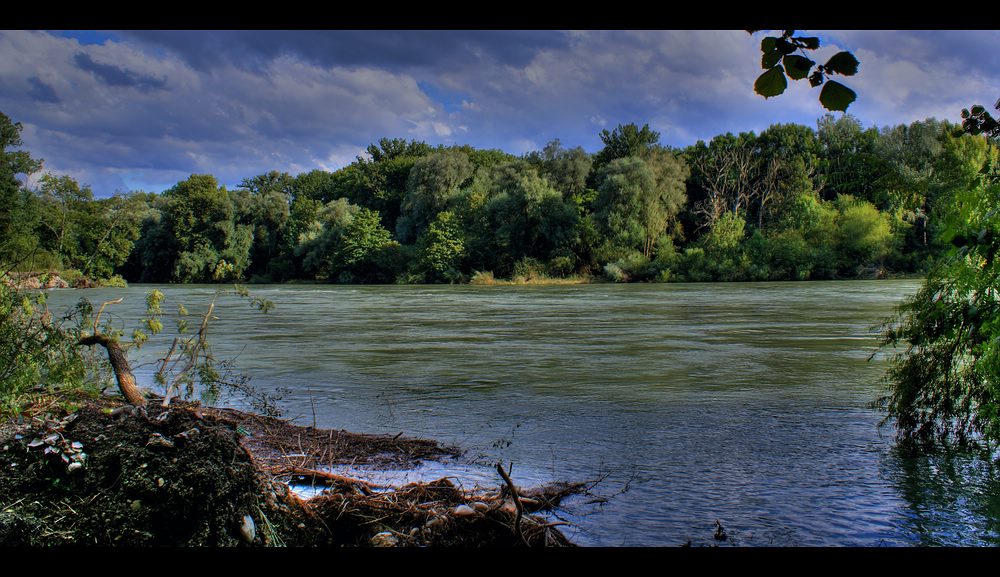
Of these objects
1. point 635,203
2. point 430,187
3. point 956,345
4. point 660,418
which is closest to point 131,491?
point 660,418

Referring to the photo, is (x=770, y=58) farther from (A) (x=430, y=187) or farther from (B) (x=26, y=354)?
(A) (x=430, y=187)

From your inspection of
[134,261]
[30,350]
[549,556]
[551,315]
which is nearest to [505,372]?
[30,350]

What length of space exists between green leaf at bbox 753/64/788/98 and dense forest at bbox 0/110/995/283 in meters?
47.6

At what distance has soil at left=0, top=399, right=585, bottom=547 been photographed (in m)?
3.52

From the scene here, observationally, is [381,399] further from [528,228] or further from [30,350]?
[528,228]

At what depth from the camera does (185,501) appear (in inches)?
142

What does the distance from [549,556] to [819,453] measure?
4.69 metres

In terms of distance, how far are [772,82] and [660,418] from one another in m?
5.78

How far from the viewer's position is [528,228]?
55.2m

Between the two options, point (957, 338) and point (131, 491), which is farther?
point (957, 338)

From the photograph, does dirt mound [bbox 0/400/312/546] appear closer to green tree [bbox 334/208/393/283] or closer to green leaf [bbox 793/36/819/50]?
green leaf [bbox 793/36/819/50]

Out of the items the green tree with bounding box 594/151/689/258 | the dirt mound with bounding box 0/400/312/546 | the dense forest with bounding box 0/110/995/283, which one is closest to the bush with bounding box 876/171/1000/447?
the dirt mound with bounding box 0/400/312/546

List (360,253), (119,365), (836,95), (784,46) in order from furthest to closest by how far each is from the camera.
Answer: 1. (360,253)
2. (119,365)
3. (784,46)
4. (836,95)

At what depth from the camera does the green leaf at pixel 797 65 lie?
237cm
